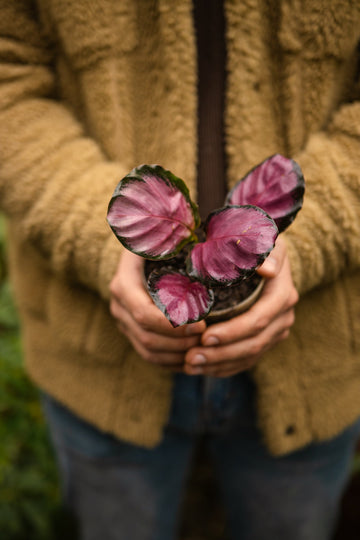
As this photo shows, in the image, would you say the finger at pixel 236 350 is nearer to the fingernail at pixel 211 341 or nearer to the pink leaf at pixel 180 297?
the fingernail at pixel 211 341

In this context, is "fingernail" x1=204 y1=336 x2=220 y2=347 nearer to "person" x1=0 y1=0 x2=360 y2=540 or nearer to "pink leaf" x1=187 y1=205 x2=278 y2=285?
"person" x1=0 y1=0 x2=360 y2=540

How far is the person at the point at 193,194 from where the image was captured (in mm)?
619

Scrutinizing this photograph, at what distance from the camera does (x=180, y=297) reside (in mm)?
418

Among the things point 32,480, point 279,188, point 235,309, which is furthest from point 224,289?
point 32,480

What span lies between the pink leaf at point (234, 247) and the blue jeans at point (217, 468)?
415 mm

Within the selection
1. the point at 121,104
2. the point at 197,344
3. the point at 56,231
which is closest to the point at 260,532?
the point at 197,344

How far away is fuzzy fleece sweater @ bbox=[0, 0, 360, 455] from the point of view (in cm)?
63

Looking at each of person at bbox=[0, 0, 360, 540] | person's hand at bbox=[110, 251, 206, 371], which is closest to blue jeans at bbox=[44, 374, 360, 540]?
person at bbox=[0, 0, 360, 540]

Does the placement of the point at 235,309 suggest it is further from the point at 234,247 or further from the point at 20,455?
the point at 20,455

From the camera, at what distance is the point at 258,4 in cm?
62

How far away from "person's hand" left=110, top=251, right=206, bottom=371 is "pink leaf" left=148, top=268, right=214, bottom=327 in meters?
0.08

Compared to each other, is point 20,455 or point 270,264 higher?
point 270,264

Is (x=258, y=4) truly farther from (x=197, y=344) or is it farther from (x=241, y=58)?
(x=197, y=344)

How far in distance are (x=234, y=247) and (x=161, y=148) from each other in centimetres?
35
